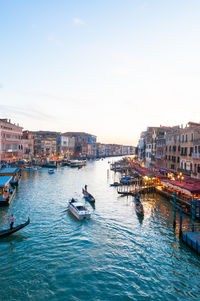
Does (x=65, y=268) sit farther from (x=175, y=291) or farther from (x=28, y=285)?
(x=175, y=291)

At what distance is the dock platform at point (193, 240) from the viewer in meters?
15.4

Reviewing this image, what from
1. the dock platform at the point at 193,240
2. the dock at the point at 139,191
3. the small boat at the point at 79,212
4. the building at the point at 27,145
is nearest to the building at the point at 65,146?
the building at the point at 27,145

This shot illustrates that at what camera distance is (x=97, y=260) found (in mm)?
14453

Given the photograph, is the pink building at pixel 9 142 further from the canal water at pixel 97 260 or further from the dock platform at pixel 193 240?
the dock platform at pixel 193 240

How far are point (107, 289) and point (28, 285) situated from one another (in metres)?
4.51

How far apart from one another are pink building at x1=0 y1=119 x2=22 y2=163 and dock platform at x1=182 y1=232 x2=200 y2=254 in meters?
54.5

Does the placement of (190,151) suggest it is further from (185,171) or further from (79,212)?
(79,212)

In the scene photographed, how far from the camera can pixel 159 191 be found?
36.2 meters

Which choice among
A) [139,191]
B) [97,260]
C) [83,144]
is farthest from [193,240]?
[83,144]

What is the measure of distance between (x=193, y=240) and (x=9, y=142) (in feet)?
198

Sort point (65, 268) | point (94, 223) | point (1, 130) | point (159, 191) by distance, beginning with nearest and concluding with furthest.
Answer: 1. point (65, 268)
2. point (94, 223)
3. point (159, 191)
4. point (1, 130)

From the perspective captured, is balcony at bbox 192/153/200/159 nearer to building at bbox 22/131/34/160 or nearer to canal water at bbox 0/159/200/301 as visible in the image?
canal water at bbox 0/159/200/301

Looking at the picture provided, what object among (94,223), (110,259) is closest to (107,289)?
(110,259)

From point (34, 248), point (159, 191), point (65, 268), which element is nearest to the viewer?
point (65, 268)
